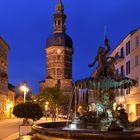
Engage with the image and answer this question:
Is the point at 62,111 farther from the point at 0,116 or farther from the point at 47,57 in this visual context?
the point at 0,116

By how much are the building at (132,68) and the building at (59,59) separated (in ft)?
216

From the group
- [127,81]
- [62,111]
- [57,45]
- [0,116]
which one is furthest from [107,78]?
[57,45]

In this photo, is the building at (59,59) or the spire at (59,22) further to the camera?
the spire at (59,22)

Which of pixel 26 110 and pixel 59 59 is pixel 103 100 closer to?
pixel 26 110

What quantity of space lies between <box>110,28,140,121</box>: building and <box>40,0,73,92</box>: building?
65818 mm

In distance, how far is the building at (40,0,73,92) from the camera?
403 ft

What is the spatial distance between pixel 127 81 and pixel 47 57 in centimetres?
10755

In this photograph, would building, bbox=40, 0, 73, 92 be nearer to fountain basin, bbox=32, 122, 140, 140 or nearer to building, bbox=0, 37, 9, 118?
building, bbox=0, 37, 9, 118

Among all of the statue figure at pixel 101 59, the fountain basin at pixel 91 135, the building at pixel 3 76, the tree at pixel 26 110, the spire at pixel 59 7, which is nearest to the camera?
the fountain basin at pixel 91 135

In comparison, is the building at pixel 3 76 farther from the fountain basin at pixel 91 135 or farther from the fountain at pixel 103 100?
the fountain basin at pixel 91 135

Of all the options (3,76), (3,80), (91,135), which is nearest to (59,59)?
(3,80)

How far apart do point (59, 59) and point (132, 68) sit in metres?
72.2

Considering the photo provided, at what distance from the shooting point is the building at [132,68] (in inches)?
1937

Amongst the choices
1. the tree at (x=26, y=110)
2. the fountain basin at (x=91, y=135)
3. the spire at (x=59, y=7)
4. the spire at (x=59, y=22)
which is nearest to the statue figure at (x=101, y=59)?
the fountain basin at (x=91, y=135)
